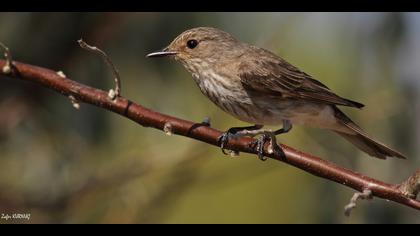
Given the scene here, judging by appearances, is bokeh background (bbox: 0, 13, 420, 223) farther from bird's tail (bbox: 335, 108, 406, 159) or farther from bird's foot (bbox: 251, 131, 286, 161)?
bird's foot (bbox: 251, 131, 286, 161)

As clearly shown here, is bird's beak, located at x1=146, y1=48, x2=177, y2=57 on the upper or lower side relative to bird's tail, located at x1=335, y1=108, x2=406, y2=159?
upper

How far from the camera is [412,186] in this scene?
8.63 ft

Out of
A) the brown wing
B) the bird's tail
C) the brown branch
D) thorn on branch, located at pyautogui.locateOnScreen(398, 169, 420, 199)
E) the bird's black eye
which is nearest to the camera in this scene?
thorn on branch, located at pyautogui.locateOnScreen(398, 169, 420, 199)

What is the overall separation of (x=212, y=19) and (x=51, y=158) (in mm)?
1461

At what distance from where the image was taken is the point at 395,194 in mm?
2734

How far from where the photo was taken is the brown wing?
432 centimetres

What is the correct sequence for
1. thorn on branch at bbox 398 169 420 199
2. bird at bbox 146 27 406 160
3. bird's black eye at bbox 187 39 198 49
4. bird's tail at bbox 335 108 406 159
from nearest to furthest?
thorn on branch at bbox 398 169 420 199, bird's tail at bbox 335 108 406 159, bird at bbox 146 27 406 160, bird's black eye at bbox 187 39 198 49

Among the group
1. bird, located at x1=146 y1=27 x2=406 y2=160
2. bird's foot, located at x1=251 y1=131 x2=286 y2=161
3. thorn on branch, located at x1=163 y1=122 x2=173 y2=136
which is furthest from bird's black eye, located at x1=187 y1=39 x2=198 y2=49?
thorn on branch, located at x1=163 y1=122 x2=173 y2=136

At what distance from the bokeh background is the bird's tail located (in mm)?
187

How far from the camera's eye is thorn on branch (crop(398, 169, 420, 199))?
8.52ft
